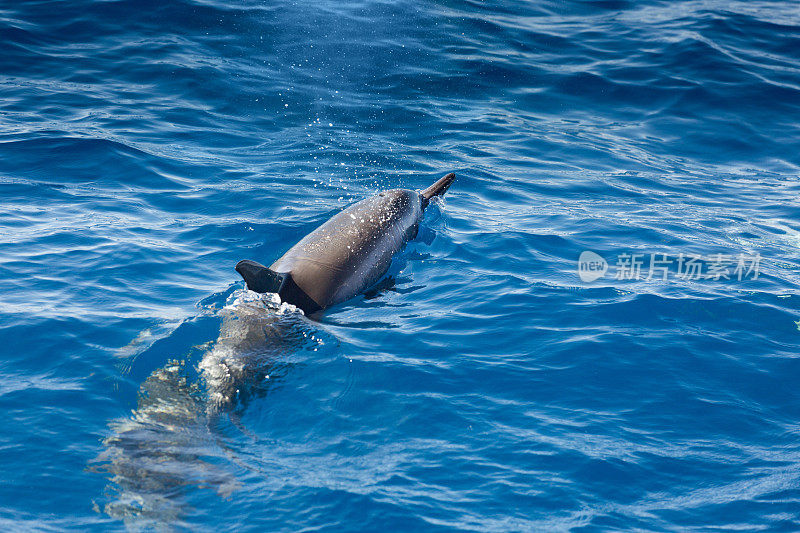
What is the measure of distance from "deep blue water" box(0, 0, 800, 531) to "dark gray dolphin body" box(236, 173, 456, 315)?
319mm

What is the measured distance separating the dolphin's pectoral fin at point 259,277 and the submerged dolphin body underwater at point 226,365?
12 mm

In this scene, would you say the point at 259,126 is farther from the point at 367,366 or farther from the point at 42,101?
the point at 367,366

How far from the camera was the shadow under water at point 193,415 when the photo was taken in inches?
216

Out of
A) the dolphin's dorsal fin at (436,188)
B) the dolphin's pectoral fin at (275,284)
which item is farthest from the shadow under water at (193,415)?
the dolphin's dorsal fin at (436,188)

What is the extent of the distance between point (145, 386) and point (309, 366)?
1.50 meters

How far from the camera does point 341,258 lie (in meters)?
8.89

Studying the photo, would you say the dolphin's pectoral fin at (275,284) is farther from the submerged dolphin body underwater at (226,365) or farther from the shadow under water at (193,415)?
the shadow under water at (193,415)

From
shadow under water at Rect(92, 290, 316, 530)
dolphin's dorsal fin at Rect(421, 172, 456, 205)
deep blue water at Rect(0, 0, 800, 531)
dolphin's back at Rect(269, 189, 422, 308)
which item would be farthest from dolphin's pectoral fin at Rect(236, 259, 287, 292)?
dolphin's dorsal fin at Rect(421, 172, 456, 205)

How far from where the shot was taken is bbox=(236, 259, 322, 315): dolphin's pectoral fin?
7.56m

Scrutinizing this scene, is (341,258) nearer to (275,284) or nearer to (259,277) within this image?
(275,284)

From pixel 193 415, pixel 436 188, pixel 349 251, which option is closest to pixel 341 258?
pixel 349 251

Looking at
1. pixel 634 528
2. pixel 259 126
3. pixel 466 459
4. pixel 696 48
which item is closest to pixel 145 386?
pixel 466 459

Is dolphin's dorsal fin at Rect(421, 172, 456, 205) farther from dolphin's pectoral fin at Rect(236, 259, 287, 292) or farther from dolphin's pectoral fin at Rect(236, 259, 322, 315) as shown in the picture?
dolphin's pectoral fin at Rect(236, 259, 287, 292)

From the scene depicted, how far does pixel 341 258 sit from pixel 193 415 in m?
2.98
